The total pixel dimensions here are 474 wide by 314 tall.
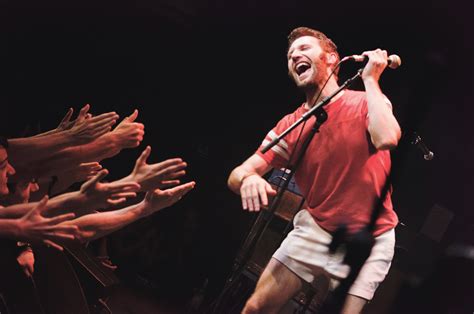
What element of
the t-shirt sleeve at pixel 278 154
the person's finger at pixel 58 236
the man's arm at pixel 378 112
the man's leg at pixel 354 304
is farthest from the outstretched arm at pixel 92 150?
the man's leg at pixel 354 304

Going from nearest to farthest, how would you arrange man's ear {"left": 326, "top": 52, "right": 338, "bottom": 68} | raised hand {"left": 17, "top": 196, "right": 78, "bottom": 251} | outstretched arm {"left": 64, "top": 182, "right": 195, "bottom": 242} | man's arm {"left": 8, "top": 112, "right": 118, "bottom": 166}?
1. raised hand {"left": 17, "top": 196, "right": 78, "bottom": 251}
2. outstretched arm {"left": 64, "top": 182, "right": 195, "bottom": 242}
3. man's arm {"left": 8, "top": 112, "right": 118, "bottom": 166}
4. man's ear {"left": 326, "top": 52, "right": 338, "bottom": 68}

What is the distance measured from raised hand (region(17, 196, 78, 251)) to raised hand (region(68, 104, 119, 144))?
2.19 feet

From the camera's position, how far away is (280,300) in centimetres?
175

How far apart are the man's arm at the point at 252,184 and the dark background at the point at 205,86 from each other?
2.18 ft

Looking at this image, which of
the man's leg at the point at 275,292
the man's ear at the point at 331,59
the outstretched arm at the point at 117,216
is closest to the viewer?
the outstretched arm at the point at 117,216

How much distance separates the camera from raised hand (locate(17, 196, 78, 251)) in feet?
4.66

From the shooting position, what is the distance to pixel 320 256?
1726 mm

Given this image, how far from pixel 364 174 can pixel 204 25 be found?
1.78 metres

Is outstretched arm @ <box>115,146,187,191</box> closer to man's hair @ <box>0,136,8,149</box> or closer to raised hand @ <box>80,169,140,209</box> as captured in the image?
raised hand @ <box>80,169,140,209</box>

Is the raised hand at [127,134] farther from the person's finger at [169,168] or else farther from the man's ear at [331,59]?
the man's ear at [331,59]

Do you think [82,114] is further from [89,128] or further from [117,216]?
[117,216]

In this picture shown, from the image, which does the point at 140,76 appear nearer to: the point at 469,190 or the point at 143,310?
the point at 143,310

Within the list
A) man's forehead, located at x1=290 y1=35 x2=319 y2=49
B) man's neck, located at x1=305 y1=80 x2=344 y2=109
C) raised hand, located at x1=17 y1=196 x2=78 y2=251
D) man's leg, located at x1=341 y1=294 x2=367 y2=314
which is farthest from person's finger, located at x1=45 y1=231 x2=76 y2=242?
man's forehead, located at x1=290 y1=35 x2=319 y2=49

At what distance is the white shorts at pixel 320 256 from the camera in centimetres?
159
